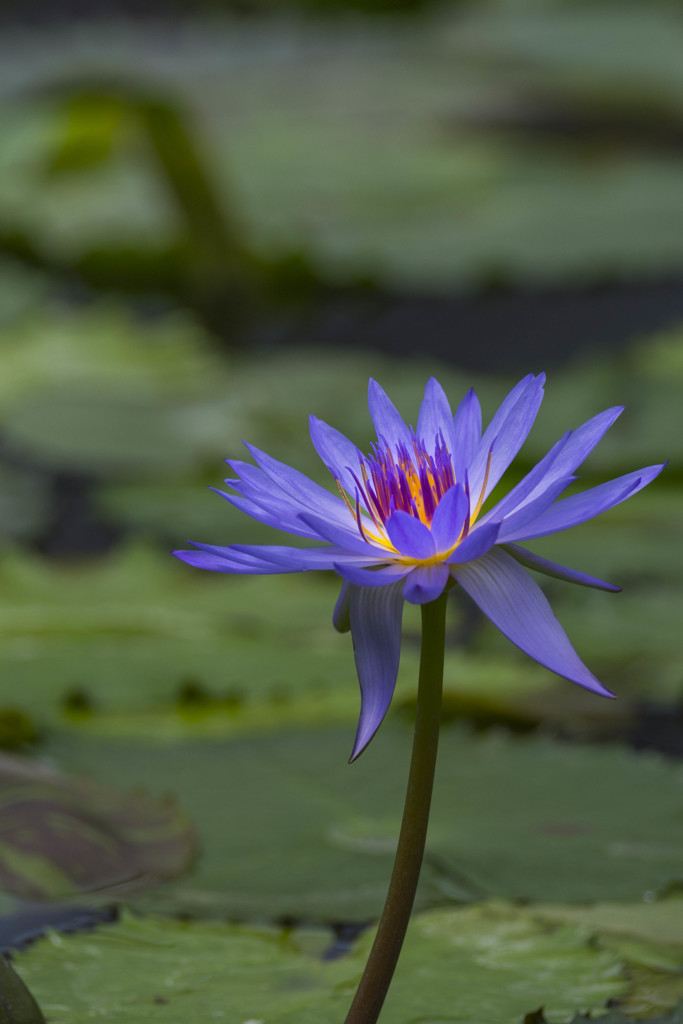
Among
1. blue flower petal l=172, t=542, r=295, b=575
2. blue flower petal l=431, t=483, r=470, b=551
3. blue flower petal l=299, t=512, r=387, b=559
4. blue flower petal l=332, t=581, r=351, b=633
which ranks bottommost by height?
blue flower petal l=332, t=581, r=351, b=633

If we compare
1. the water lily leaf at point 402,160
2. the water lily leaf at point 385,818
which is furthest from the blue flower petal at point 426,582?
the water lily leaf at point 402,160

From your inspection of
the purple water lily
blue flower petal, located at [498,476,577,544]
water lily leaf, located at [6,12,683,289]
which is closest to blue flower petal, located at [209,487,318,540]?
the purple water lily

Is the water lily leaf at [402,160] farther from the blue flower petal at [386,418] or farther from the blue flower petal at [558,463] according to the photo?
the blue flower petal at [558,463]

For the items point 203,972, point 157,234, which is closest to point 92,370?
point 157,234

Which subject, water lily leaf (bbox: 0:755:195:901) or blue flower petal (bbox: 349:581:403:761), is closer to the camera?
blue flower petal (bbox: 349:581:403:761)

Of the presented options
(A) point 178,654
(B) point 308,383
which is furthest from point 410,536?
(B) point 308,383

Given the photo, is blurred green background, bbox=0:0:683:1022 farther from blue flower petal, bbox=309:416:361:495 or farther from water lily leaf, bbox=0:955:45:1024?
blue flower petal, bbox=309:416:361:495

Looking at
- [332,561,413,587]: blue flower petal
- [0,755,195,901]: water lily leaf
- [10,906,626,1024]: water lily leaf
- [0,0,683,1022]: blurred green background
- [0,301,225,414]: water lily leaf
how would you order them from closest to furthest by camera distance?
[332,561,413,587]: blue flower petal, [10,906,626,1024]: water lily leaf, [0,755,195,901]: water lily leaf, [0,0,683,1022]: blurred green background, [0,301,225,414]: water lily leaf
